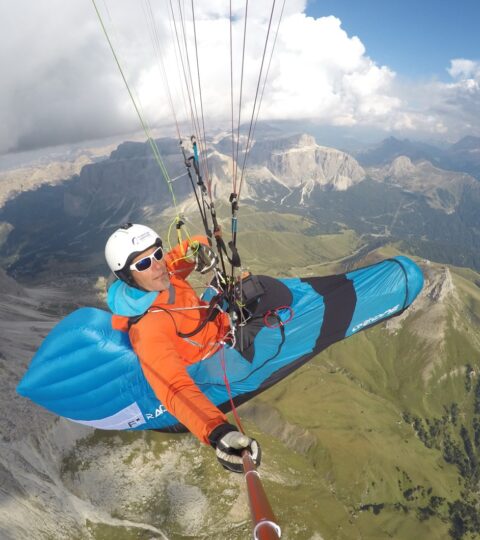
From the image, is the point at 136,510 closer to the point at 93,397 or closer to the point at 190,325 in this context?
the point at 93,397

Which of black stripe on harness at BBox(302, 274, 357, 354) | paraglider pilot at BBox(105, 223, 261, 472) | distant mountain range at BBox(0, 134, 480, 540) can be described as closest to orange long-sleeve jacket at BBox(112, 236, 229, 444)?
paraglider pilot at BBox(105, 223, 261, 472)

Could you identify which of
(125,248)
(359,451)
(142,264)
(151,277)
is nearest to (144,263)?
(142,264)

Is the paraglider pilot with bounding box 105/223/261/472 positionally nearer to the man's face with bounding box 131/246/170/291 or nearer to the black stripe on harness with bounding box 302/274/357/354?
the man's face with bounding box 131/246/170/291

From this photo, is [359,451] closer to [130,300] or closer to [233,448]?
[130,300]

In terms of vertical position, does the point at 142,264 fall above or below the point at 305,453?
above

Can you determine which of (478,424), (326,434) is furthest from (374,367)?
(326,434)

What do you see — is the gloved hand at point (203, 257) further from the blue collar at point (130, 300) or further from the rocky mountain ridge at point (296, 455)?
the rocky mountain ridge at point (296, 455)

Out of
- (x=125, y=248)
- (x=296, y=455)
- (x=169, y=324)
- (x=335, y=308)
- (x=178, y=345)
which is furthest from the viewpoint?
(x=296, y=455)
